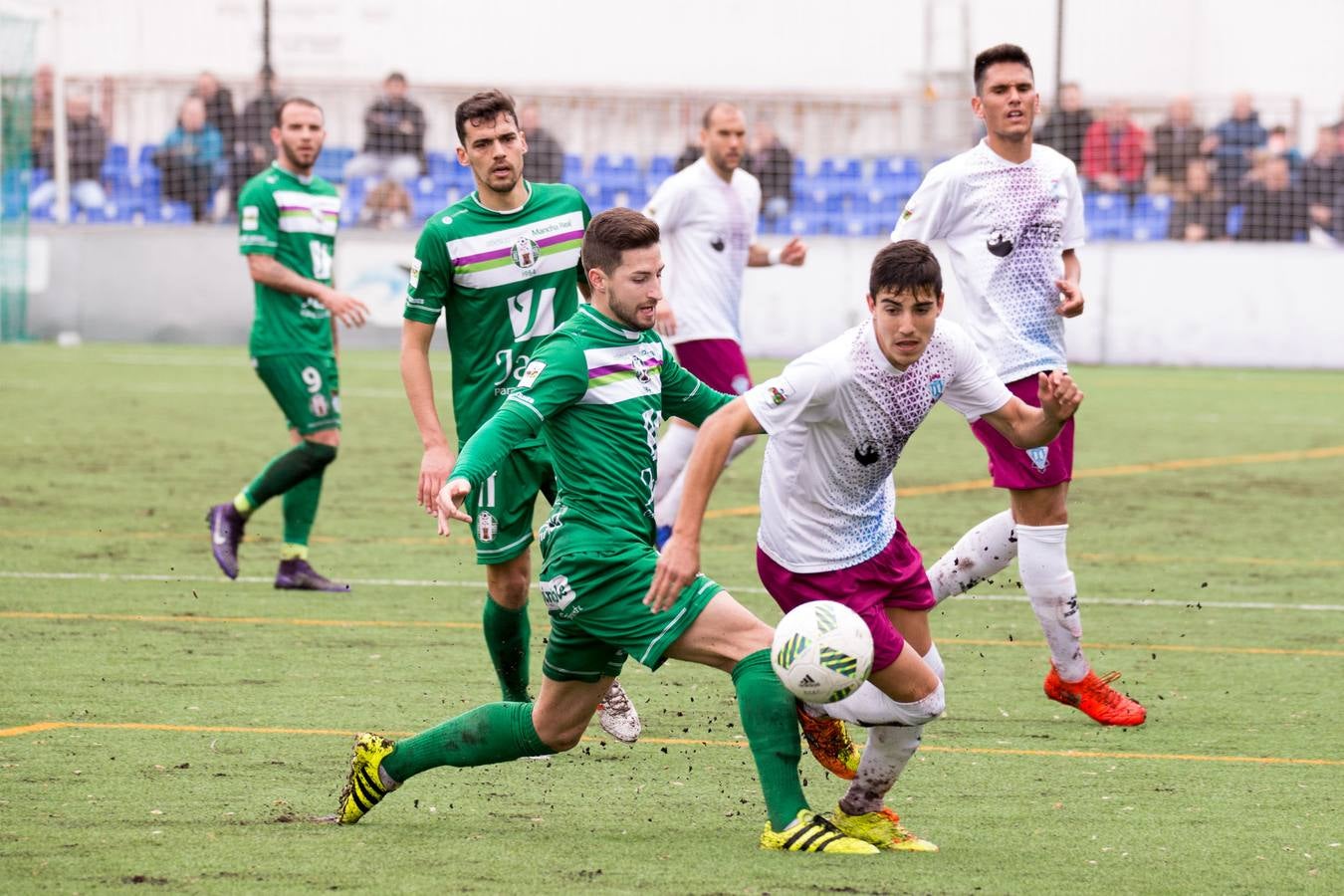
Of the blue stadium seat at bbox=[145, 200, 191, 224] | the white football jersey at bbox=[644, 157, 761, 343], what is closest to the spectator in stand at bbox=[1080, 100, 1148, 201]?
the blue stadium seat at bbox=[145, 200, 191, 224]

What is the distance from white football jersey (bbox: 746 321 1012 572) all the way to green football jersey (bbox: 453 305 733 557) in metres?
0.34

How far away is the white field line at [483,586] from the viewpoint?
871 cm

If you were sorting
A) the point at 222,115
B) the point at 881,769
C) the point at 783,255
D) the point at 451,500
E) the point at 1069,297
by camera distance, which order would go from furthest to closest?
the point at 222,115 → the point at 783,255 → the point at 1069,297 → the point at 881,769 → the point at 451,500

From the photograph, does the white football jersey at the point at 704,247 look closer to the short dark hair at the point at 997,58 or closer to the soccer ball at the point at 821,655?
the short dark hair at the point at 997,58

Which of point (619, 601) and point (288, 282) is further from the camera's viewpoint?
point (288, 282)

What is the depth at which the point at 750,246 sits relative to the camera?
1046 centimetres

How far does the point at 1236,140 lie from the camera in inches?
918

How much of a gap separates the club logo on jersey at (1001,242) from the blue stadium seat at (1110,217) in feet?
55.7

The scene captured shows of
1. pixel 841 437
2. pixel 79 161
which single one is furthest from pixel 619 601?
pixel 79 161

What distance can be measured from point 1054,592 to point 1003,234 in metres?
1.25

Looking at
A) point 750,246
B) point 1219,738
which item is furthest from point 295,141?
point 1219,738

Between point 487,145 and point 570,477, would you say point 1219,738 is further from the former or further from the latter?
point 487,145

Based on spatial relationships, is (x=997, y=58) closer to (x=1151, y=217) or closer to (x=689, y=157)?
(x=689, y=157)

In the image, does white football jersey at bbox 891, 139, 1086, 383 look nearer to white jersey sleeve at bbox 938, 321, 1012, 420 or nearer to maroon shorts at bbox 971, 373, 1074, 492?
maroon shorts at bbox 971, 373, 1074, 492
